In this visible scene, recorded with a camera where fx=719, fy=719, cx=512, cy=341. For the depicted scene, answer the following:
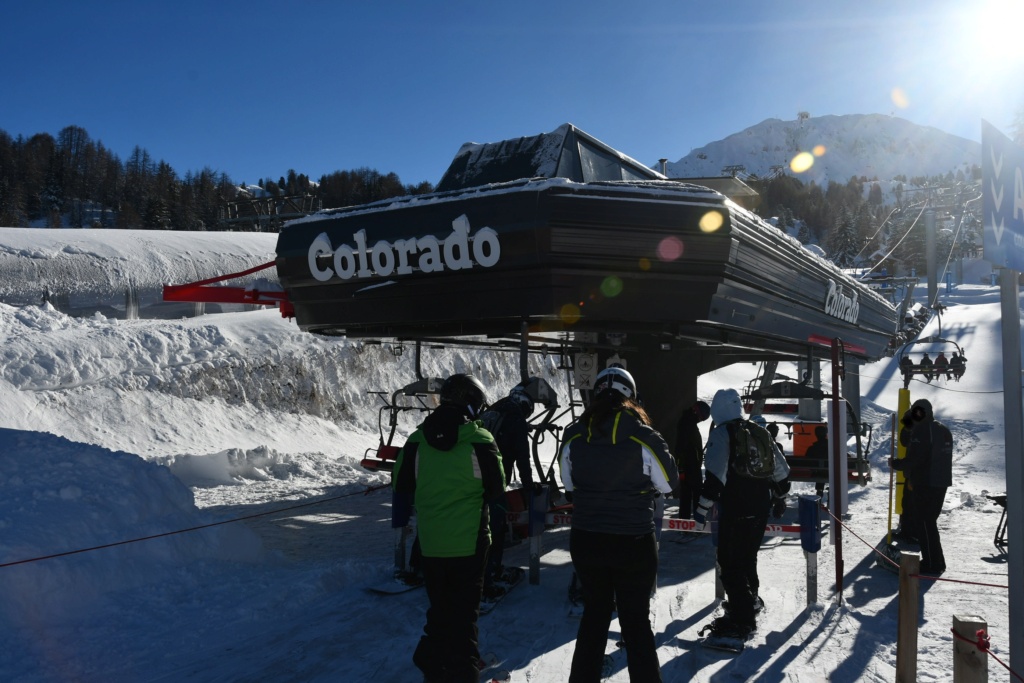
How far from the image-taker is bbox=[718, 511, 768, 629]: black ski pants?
4781 mm

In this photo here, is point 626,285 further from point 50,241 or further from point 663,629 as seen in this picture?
point 50,241

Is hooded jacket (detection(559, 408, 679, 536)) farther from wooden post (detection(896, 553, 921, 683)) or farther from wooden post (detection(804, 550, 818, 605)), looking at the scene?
wooden post (detection(804, 550, 818, 605))

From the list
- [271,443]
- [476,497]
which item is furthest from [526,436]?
[271,443]

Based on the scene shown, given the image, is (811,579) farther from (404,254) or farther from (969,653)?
(404,254)

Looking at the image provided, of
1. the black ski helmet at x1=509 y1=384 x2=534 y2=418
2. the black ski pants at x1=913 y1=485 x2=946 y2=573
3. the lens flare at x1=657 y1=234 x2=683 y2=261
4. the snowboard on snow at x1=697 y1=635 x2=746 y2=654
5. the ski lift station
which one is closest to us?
the snowboard on snow at x1=697 y1=635 x2=746 y2=654

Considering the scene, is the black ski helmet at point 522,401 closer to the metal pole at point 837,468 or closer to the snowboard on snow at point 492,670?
the snowboard on snow at point 492,670

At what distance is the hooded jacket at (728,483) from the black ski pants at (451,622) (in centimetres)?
176

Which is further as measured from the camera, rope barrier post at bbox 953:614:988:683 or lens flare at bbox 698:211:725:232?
lens flare at bbox 698:211:725:232

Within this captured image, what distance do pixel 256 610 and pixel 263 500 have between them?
16.9 ft

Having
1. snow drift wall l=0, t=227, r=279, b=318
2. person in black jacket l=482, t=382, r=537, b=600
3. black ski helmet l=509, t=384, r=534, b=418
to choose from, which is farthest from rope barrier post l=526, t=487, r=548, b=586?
snow drift wall l=0, t=227, r=279, b=318

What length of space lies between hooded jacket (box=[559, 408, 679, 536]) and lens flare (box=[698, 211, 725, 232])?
3682mm

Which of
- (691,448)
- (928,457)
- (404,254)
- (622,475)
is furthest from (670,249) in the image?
(622,475)

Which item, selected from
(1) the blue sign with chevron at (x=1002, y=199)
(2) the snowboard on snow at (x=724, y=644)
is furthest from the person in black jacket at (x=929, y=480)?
(1) the blue sign with chevron at (x=1002, y=199)

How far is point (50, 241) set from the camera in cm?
2505
